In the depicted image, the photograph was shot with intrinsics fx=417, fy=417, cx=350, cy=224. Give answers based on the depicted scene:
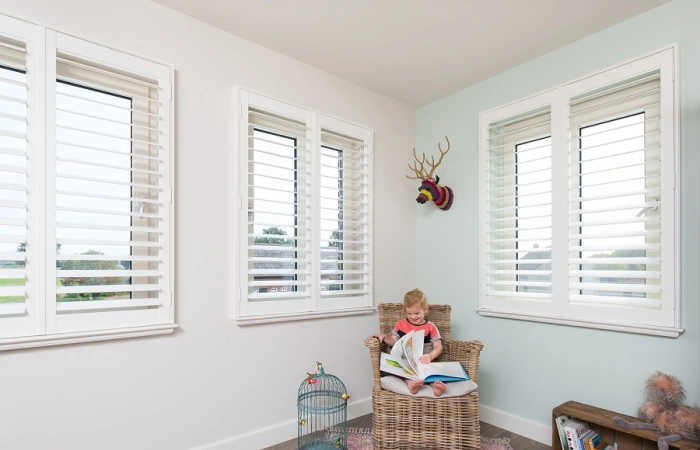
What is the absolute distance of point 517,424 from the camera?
2.72 meters

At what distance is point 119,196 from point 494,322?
96.6 inches

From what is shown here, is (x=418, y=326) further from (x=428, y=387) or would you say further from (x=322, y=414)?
(x=322, y=414)

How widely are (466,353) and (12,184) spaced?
8.00 ft

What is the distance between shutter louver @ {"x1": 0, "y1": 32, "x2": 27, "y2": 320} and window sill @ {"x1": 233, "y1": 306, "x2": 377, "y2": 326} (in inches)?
40.8

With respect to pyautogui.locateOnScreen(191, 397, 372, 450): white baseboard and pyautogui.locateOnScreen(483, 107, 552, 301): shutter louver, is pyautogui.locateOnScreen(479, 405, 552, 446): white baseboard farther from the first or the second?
pyautogui.locateOnScreen(191, 397, 372, 450): white baseboard

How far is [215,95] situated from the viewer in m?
2.42

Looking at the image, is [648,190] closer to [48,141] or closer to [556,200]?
[556,200]

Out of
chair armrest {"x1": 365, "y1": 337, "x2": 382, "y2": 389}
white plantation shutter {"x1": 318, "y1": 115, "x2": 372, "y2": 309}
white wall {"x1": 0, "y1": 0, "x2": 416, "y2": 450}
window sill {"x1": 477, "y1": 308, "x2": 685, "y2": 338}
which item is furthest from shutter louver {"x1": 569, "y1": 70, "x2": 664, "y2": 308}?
white wall {"x1": 0, "y1": 0, "x2": 416, "y2": 450}

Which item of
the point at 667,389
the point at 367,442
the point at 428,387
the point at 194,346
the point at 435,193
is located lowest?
the point at 367,442

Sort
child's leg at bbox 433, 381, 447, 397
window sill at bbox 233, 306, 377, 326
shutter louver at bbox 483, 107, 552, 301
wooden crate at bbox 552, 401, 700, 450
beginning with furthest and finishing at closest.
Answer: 1. shutter louver at bbox 483, 107, 552, 301
2. window sill at bbox 233, 306, 377, 326
3. child's leg at bbox 433, 381, 447, 397
4. wooden crate at bbox 552, 401, 700, 450

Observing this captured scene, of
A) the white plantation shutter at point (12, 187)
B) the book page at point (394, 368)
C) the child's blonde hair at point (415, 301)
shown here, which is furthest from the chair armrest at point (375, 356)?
the white plantation shutter at point (12, 187)

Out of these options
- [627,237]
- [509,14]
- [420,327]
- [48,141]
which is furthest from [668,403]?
[48,141]

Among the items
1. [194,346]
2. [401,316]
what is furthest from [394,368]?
[194,346]

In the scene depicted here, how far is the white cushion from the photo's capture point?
2229 mm
